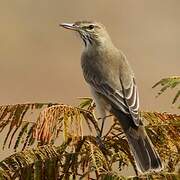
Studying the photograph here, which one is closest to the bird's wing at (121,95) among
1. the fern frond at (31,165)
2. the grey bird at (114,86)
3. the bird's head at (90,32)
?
the grey bird at (114,86)

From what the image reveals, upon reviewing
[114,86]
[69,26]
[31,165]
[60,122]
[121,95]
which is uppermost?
[69,26]

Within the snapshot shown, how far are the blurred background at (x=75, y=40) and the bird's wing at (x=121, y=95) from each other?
26.5 ft

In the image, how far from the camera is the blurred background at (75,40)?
14.3m

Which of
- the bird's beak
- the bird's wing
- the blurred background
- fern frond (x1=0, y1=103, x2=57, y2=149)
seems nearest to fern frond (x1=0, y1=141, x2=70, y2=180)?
fern frond (x1=0, y1=103, x2=57, y2=149)

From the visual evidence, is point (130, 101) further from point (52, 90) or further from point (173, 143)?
point (52, 90)

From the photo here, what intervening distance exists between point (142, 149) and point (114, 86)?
3.59ft

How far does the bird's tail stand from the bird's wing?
209 mm

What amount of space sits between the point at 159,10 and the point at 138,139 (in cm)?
1599

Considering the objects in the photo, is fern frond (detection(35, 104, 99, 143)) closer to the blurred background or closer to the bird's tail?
the bird's tail

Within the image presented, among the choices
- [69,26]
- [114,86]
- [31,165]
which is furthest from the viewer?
[69,26]

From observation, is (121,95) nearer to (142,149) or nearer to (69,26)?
(69,26)

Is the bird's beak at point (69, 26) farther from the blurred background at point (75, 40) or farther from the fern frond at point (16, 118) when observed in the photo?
the blurred background at point (75, 40)

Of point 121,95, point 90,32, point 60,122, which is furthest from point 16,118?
point 90,32

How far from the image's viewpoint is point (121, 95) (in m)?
4.55
